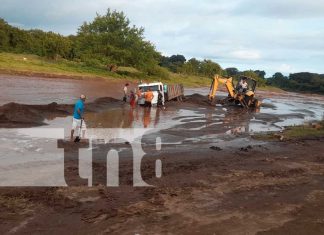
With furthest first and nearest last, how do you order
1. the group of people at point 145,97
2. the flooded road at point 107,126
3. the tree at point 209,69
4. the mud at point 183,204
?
the tree at point 209,69
the group of people at point 145,97
the flooded road at point 107,126
the mud at point 183,204

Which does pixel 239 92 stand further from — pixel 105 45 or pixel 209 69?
pixel 209 69

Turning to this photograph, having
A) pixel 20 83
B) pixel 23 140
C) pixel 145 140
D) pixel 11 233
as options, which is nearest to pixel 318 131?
pixel 145 140

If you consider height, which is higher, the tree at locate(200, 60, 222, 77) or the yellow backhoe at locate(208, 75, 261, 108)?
the tree at locate(200, 60, 222, 77)

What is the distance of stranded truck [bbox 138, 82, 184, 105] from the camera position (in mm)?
29947

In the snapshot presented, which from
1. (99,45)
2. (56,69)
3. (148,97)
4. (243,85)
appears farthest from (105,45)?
(148,97)

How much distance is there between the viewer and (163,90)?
31.5 m

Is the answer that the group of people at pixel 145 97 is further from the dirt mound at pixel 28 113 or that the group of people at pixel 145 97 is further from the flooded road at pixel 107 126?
the dirt mound at pixel 28 113

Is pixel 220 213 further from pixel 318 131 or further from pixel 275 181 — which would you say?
pixel 318 131

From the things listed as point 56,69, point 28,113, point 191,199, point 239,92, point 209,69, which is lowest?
point 191,199

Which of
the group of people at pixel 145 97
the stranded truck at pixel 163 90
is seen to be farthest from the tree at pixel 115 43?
the group of people at pixel 145 97

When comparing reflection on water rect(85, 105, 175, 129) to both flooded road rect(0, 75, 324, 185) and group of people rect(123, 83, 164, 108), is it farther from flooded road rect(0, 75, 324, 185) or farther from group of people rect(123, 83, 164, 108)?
group of people rect(123, 83, 164, 108)

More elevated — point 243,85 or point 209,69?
point 209,69

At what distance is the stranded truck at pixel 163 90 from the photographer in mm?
29947

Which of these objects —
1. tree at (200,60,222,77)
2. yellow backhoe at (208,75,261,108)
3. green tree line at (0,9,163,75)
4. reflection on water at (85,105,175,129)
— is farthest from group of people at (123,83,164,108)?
tree at (200,60,222,77)
